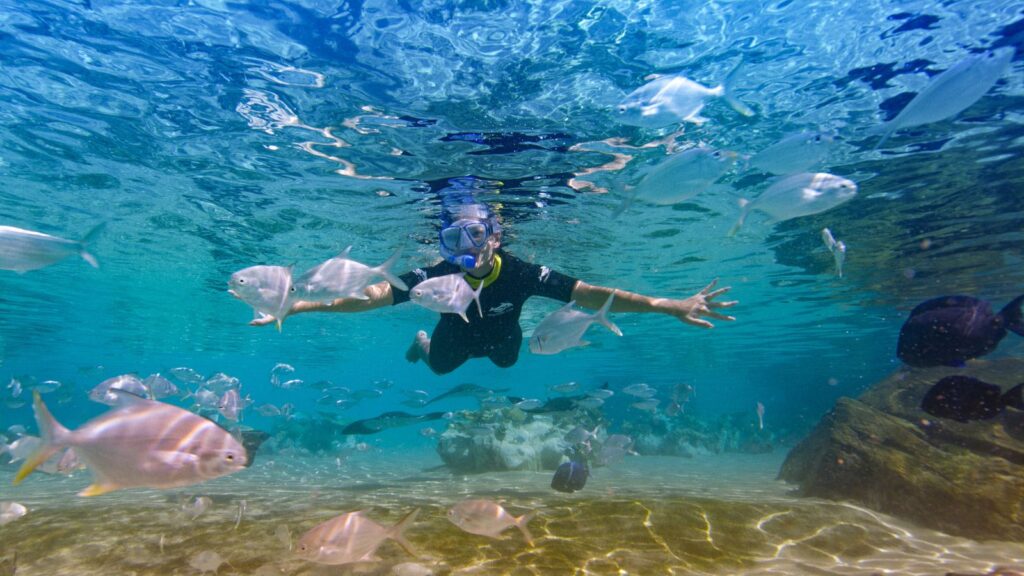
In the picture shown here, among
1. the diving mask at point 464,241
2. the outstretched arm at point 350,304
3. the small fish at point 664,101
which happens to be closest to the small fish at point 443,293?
the diving mask at point 464,241

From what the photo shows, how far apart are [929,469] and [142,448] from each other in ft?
34.8

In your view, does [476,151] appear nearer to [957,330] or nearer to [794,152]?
[794,152]

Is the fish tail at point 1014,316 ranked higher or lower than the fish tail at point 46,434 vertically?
higher

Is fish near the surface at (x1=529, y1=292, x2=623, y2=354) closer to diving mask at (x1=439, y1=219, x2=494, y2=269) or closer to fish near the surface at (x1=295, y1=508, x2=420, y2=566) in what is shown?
diving mask at (x1=439, y1=219, x2=494, y2=269)

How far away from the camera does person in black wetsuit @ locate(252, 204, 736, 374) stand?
21.7ft

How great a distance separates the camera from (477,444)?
53.6 feet

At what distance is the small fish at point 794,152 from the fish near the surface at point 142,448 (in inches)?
271

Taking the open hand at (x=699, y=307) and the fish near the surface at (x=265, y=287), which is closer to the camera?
the fish near the surface at (x=265, y=287)

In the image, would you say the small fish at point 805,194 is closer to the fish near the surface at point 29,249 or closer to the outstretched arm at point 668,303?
the outstretched arm at point 668,303

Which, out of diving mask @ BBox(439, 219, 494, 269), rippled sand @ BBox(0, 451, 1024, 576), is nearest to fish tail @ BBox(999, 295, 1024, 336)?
rippled sand @ BBox(0, 451, 1024, 576)

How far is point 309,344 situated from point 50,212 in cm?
2864

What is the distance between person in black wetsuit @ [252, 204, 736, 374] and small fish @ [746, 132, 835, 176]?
1993mm

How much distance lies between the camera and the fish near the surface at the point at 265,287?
4512 mm

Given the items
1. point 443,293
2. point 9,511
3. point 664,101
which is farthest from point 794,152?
point 9,511
